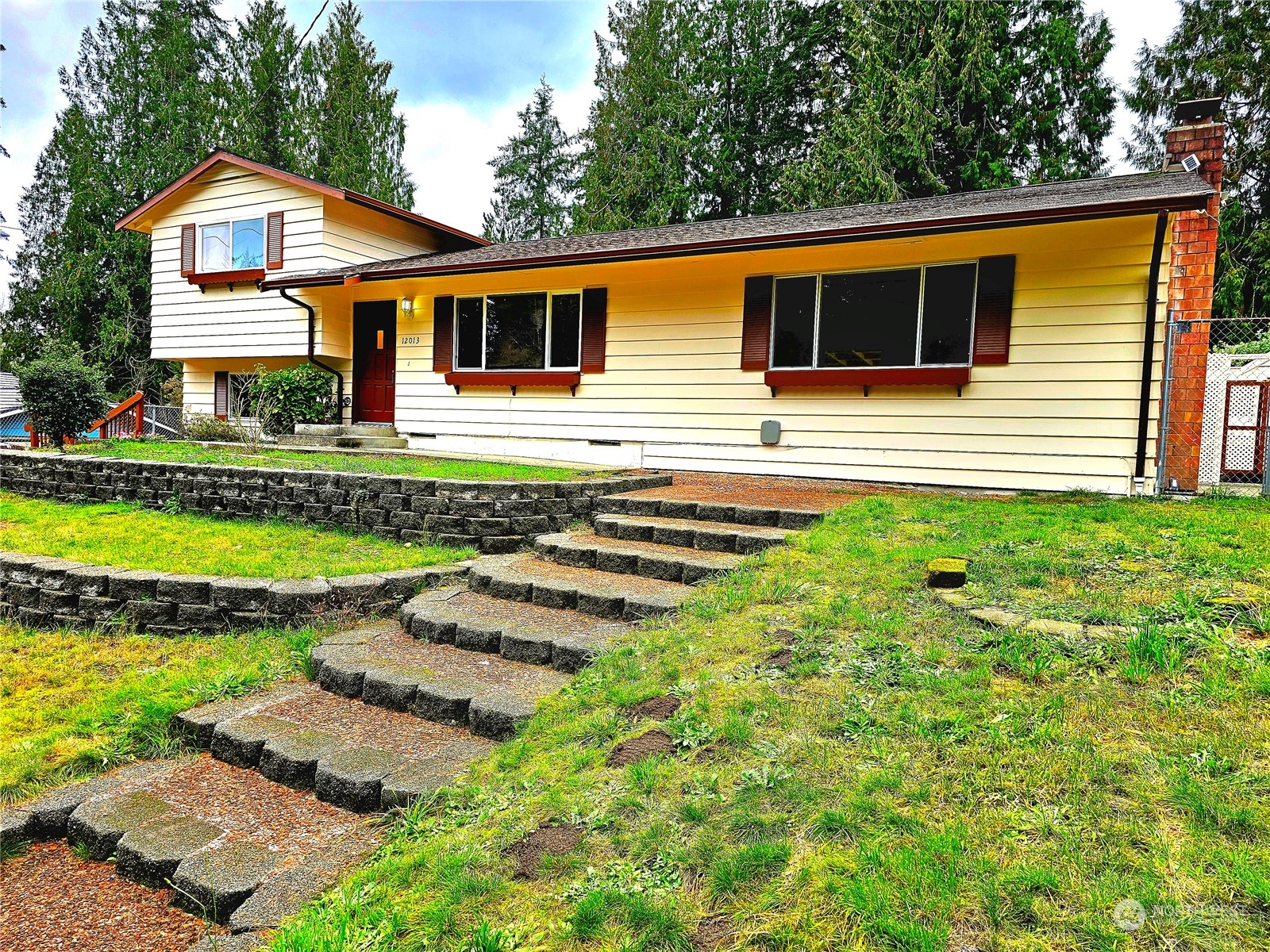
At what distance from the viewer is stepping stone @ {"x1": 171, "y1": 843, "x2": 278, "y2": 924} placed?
7.55 feet

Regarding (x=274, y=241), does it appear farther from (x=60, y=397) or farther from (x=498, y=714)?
(x=498, y=714)

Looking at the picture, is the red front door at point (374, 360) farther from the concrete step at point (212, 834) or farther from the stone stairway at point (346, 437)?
the concrete step at point (212, 834)

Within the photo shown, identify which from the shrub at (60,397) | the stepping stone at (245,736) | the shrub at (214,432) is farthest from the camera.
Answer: the shrub at (214,432)

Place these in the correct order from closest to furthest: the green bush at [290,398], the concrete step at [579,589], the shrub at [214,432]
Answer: the concrete step at [579,589], the shrub at [214,432], the green bush at [290,398]

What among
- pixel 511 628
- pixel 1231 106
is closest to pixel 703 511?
pixel 511 628

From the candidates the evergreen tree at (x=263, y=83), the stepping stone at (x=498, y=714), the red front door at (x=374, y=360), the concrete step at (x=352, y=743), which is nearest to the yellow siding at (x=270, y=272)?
the red front door at (x=374, y=360)

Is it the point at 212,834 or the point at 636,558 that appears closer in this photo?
the point at 212,834

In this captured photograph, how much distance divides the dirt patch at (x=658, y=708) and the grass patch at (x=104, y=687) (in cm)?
235

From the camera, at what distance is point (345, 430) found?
11.6m

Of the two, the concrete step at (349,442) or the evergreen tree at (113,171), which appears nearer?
the concrete step at (349,442)

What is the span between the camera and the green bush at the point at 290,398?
11688 millimetres

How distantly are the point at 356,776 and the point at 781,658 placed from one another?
1.81 meters

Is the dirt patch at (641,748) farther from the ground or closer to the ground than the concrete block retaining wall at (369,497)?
closer to the ground

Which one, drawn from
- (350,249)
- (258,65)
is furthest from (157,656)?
(258,65)
